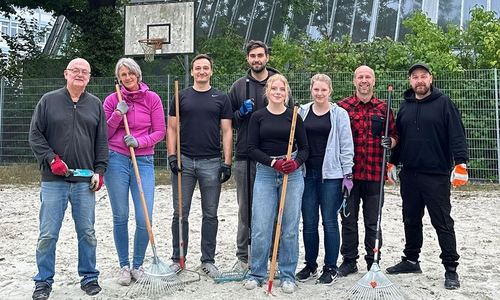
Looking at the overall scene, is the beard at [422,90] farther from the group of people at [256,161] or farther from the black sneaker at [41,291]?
the black sneaker at [41,291]

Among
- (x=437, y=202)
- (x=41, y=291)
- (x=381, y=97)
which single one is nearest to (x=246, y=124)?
(x=437, y=202)

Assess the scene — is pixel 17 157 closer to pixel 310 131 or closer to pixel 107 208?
pixel 107 208

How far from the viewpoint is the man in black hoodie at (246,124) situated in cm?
Result: 475

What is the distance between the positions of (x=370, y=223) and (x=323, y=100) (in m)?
1.18

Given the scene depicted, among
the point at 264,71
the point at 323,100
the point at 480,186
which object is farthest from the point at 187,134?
the point at 480,186

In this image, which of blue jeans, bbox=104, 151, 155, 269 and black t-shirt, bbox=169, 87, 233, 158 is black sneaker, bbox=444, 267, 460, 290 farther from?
blue jeans, bbox=104, 151, 155, 269

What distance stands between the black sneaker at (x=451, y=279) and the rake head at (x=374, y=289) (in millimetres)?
544

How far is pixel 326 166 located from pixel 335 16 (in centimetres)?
1272

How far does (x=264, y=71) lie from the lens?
4.87m

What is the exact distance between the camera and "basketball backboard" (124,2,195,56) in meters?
11.6

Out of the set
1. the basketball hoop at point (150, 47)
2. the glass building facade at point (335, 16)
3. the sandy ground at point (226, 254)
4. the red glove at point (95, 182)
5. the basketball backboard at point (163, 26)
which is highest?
the glass building facade at point (335, 16)

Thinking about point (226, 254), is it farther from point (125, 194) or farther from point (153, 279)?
point (125, 194)

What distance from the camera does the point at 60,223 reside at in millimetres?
4145

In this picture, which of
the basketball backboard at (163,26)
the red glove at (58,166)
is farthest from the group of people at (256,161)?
the basketball backboard at (163,26)
